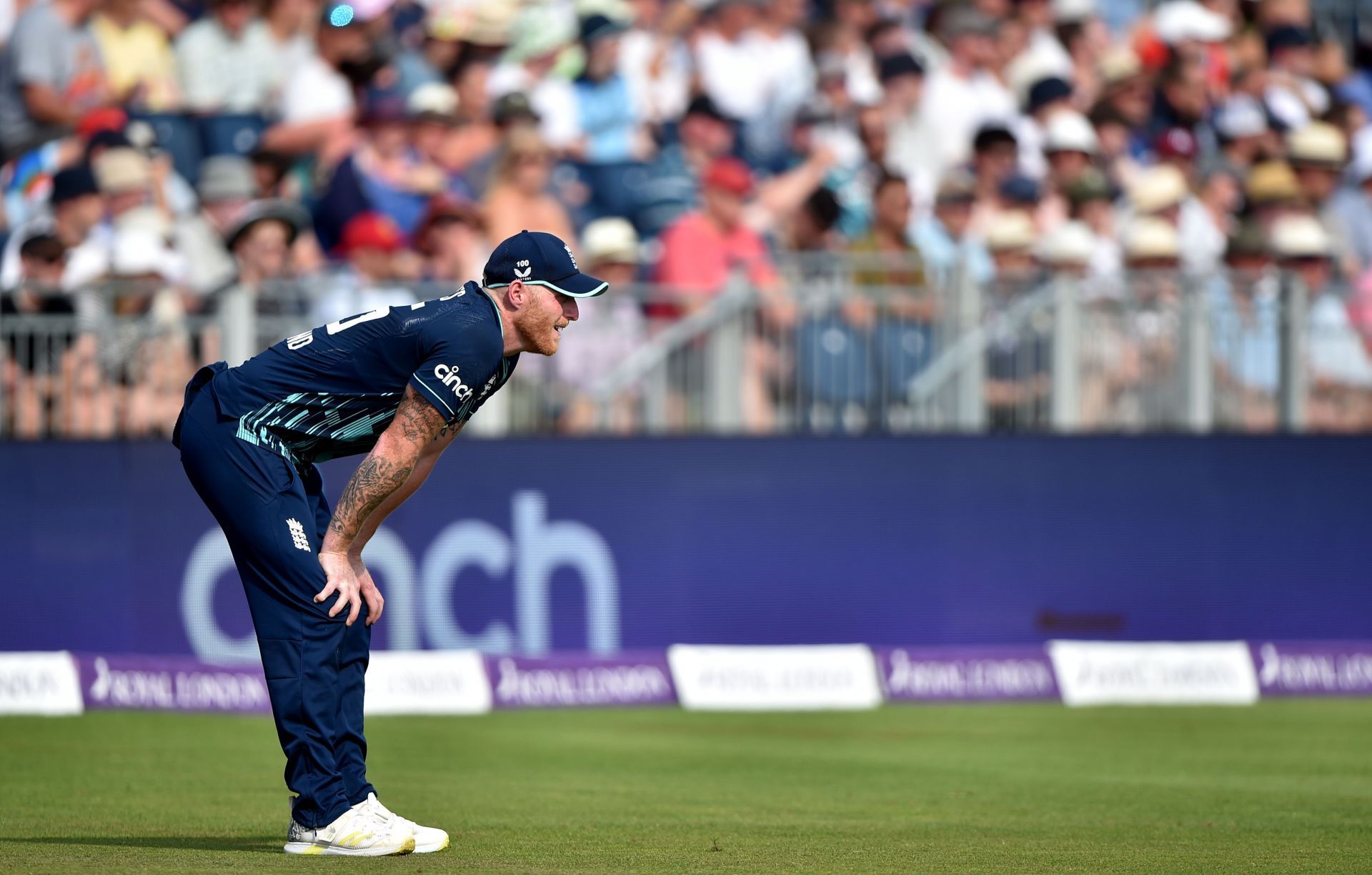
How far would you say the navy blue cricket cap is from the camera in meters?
6.57

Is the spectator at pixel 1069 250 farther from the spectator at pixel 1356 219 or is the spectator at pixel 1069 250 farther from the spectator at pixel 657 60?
the spectator at pixel 657 60

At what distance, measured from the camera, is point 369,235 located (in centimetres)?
1366

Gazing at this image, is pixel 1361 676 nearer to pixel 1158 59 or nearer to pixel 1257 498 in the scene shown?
pixel 1257 498

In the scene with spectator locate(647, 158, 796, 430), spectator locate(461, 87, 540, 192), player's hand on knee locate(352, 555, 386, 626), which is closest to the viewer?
player's hand on knee locate(352, 555, 386, 626)

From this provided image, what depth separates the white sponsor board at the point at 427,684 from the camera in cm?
1212

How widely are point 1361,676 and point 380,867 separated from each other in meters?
8.79

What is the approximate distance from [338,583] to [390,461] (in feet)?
1.36

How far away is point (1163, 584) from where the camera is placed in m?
13.9

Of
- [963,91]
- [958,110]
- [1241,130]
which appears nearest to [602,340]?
[958,110]

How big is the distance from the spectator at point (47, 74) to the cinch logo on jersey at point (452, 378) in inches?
348

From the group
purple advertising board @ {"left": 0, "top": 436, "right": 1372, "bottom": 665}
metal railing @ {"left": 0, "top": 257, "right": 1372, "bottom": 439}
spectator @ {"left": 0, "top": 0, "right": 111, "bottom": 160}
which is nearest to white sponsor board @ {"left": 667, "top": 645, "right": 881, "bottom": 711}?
purple advertising board @ {"left": 0, "top": 436, "right": 1372, "bottom": 665}

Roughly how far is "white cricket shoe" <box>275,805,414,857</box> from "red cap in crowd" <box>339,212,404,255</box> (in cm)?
746

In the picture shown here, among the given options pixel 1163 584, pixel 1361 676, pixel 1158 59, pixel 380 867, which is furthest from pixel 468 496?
pixel 1158 59

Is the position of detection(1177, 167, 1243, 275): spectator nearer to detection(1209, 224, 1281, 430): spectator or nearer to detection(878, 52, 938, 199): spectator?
detection(878, 52, 938, 199): spectator
